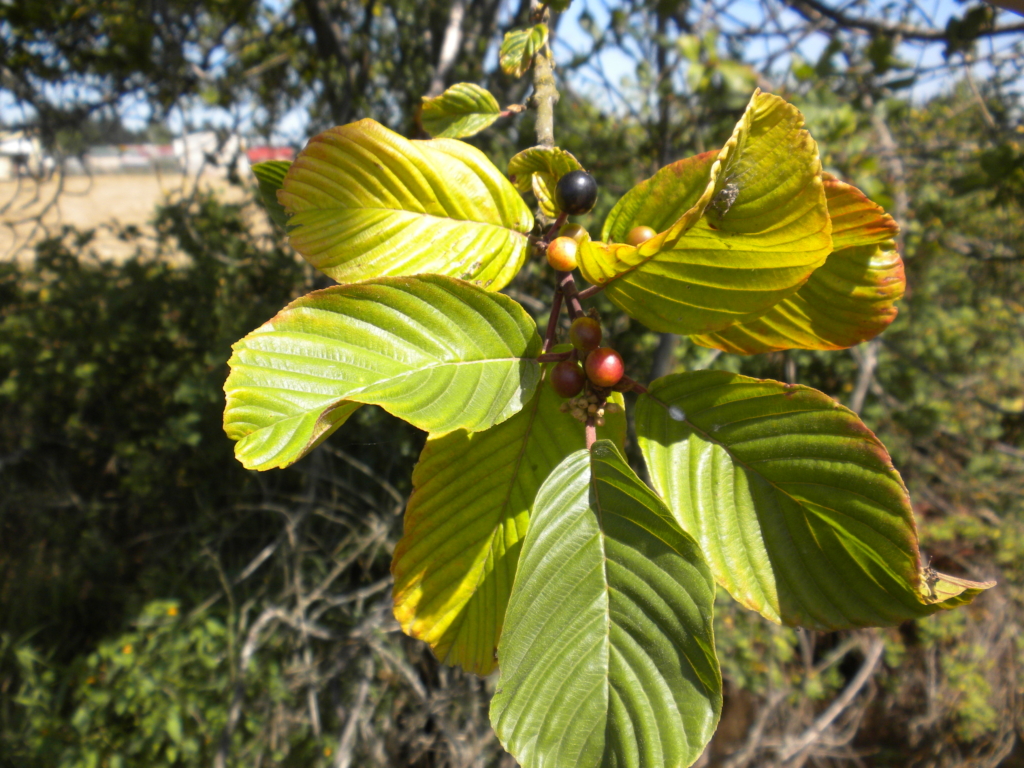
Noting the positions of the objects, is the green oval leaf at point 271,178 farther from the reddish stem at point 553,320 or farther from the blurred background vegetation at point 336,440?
the blurred background vegetation at point 336,440

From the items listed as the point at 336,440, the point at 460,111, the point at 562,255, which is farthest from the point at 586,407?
the point at 336,440

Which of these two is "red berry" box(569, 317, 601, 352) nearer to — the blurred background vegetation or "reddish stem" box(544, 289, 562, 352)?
"reddish stem" box(544, 289, 562, 352)

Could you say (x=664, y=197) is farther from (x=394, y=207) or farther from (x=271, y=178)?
(x=271, y=178)

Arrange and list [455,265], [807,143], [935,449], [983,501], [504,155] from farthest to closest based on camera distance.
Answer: [935,449] → [983,501] → [504,155] → [455,265] → [807,143]

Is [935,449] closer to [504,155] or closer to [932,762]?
[932,762]

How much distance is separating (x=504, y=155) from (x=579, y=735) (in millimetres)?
2536

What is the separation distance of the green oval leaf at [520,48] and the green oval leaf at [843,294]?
0.43 m

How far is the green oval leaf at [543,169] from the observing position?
61cm

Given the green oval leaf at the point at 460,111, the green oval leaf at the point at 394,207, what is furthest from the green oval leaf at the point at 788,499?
the green oval leaf at the point at 460,111

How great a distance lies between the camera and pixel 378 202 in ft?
1.96

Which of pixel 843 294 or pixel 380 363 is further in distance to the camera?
pixel 843 294

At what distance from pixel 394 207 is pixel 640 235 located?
26 centimetres

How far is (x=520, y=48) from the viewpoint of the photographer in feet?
2.50

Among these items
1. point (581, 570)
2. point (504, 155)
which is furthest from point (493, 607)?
point (504, 155)
